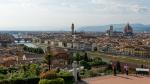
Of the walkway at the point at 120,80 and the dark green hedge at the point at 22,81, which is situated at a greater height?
the dark green hedge at the point at 22,81

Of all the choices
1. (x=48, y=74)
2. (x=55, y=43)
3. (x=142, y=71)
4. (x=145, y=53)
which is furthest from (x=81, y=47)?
(x=48, y=74)

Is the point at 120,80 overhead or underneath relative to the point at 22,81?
underneath

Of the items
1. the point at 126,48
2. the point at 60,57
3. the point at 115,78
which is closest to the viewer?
the point at 115,78

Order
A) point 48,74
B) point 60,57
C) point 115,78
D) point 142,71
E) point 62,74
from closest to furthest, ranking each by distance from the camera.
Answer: point 48,74
point 62,74
point 115,78
point 142,71
point 60,57

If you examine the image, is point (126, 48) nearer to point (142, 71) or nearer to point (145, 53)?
point (145, 53)

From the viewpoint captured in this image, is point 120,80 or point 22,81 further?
point 120,80

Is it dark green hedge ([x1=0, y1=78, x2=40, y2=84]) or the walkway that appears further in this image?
the walkway

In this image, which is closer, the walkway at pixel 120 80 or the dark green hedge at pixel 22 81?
the dark green hedge at pixel 22 81

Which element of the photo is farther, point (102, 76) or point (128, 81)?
point (102, 76)

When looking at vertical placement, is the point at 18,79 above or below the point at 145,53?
above

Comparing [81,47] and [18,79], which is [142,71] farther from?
[81,47]

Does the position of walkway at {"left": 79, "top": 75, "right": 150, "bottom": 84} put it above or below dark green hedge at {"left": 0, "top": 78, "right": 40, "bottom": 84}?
below
